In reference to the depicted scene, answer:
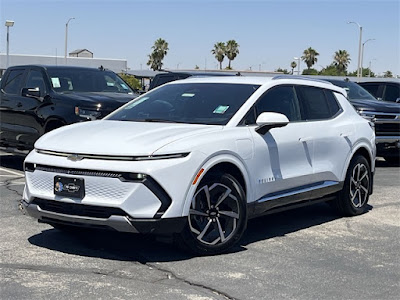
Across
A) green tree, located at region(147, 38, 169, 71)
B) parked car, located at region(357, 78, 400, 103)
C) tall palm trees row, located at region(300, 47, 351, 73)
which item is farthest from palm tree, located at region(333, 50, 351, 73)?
parked car, located at region(357, 78, 400, 103)

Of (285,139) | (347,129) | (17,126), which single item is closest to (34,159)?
(285,139)

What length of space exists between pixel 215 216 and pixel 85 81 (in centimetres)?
596

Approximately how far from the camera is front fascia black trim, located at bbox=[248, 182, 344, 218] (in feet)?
19.8

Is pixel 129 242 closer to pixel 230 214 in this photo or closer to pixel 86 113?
pixel 230 214

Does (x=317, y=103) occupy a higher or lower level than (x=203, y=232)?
higher

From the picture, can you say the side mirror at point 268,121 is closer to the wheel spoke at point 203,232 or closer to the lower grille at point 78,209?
the wheel spoke at point 203,232

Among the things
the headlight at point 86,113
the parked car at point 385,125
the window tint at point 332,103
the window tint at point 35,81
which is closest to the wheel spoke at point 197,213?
the window tint at point 332,103

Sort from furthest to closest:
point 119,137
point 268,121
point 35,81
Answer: point 35,81 → point 268,121 → point 119,137

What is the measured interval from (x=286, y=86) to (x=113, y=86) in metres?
5.09

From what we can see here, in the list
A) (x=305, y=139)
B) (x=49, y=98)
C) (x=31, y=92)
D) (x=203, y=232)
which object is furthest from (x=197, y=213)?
(x=31, y=92)

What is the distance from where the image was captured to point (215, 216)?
18.4ft

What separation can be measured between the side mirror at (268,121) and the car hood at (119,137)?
41 cm

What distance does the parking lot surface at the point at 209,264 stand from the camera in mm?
4621

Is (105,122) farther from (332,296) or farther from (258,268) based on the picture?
(332,296)
